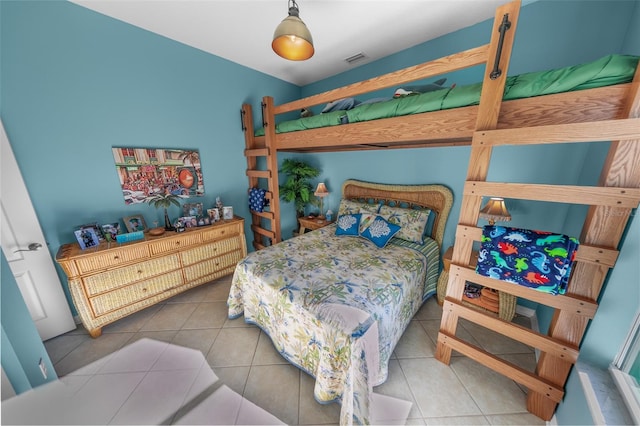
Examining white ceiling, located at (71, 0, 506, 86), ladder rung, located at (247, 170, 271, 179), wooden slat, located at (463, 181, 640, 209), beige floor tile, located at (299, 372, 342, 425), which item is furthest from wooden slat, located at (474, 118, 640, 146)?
ladder rung, located at (247, 170, 271, 179)

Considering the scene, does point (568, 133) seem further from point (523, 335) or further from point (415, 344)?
point (415, 344)

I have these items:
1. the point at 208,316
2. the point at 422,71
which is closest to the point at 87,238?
the point at 208,316

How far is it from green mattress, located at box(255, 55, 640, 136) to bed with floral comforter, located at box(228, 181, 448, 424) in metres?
1.32

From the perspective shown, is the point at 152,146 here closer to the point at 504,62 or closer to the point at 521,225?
the point at 504,62

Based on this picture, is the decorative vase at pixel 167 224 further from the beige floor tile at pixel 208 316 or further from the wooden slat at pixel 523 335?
the wooden slat at pixel 523 335

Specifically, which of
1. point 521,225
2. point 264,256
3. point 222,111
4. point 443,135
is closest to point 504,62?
point 443,135

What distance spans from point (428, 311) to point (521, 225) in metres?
1.25

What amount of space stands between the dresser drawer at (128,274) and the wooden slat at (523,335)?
2.72 metres

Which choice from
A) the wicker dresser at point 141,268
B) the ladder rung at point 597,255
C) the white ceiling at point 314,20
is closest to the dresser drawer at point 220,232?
the wicker dresser at point 141,268

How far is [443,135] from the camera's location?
1.49m

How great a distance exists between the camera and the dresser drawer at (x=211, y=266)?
8.11 ft

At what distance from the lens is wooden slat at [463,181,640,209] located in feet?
3.04

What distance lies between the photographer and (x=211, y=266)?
8.65ft

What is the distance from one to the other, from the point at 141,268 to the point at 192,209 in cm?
84
